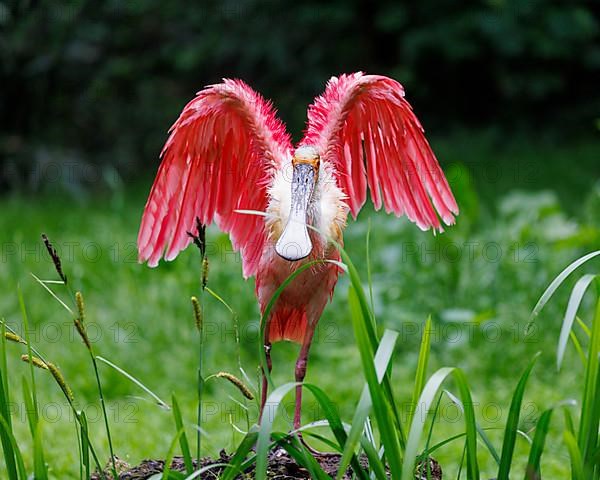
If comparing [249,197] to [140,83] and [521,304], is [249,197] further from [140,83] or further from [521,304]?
[140,83]

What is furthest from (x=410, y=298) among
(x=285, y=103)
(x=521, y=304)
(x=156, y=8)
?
(x=156, y=8)

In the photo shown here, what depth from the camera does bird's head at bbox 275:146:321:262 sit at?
2.29 meters

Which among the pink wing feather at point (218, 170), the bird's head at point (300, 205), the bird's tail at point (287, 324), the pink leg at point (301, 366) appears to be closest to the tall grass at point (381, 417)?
the bird's head at point (300, 205)

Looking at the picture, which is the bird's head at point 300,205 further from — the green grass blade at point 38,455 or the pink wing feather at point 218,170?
the green grass blade at point 38,455

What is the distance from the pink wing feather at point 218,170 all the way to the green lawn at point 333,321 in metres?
1.11

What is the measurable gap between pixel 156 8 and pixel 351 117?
6778 millimetres

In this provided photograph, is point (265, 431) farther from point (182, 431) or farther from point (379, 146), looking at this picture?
point (379, 146)

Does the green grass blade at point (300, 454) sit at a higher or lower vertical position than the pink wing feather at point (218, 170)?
lower

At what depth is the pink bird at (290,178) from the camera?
2.61 meters

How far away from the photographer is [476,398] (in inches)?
174

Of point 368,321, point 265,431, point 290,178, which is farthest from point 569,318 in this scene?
point 290,178

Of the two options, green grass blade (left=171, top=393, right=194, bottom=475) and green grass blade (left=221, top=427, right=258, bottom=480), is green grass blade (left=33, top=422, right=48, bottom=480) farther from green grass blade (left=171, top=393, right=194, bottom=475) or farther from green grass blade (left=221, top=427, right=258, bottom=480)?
green grass blade (left=221, top=427, right=258, bottom=480)

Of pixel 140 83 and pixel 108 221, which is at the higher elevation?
pixel 140 83

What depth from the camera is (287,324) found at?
2.93m
